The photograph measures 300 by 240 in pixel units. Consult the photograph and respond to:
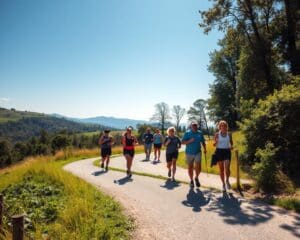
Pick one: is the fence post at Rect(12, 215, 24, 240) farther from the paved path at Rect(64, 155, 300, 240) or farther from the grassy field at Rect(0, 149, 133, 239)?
the paved path at Rect(64, 155, 300, 240)

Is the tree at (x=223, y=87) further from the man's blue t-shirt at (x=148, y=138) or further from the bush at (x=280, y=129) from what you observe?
the bush at (x=280, y=129)

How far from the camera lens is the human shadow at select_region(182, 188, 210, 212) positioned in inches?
306

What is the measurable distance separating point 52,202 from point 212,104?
45058 millimetres

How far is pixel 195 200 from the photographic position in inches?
331

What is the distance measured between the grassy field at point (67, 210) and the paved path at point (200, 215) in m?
0.49

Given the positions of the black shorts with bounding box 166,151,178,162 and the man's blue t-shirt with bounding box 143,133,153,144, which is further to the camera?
the man's blue t-shirt with bounding box 143,133,153,144

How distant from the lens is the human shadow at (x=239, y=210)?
644 cm

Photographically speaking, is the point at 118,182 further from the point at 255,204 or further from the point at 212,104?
the point at 212,104

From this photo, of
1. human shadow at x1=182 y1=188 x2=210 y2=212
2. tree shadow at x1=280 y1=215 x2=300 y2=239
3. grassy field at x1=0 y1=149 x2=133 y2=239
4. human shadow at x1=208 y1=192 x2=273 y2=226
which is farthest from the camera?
human shadow at x1=182 y1=188 x2=210 y2=212

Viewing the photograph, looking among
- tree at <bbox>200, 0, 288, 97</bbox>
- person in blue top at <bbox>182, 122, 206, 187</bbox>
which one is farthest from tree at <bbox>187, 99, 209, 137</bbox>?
person in blue top at <bbox>182, 122, 206, 187</bbox>

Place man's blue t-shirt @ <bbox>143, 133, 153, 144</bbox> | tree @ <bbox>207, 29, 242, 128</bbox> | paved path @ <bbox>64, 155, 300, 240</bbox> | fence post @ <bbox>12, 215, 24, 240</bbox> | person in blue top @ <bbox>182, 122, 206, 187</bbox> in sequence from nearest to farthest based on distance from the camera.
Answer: fence post @ <bbox>12, 215, 24, 240</bbox> → paved path @ <bbox>64, 155, 300, 240</bbox> → person in blue top @ <bbox>182, 122, 206, 187</bbox> → man's blue t-shirt @ <bbox>143, 133, 153, 144</bbox> → tree @ <bbox>207, 29, 242, 128</bbox>

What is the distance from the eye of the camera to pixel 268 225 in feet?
19.9

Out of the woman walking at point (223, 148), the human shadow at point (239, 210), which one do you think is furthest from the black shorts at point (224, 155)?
the human shadow at point (239, 210)

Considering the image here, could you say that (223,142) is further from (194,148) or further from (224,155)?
(194,148)
